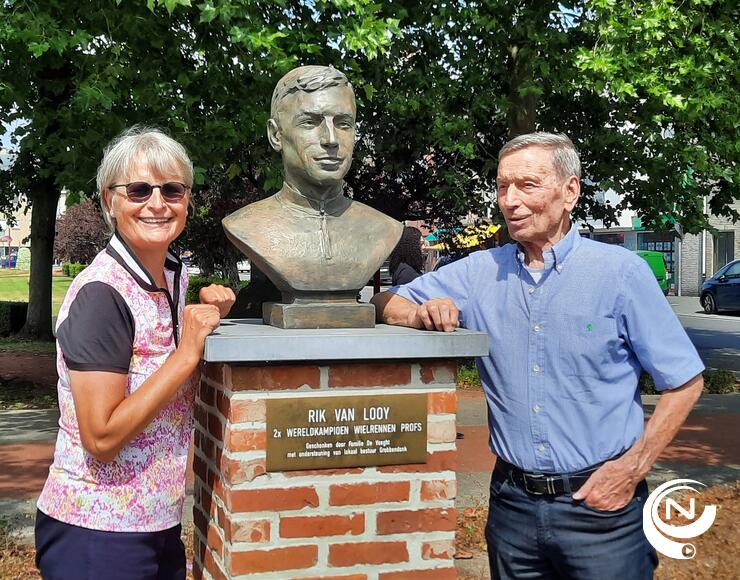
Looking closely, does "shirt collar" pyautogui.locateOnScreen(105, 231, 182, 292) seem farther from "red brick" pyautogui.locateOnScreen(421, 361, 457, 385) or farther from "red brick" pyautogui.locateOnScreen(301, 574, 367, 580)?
"red brick" pyautogui.locateOnScreen(301, 574, 367, 580)

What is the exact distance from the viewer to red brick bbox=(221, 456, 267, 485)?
2879 millimetres

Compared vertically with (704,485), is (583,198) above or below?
above

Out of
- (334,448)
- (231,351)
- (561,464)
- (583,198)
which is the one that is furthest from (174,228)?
(583,198)

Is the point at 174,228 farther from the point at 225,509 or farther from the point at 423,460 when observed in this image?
the point at 423,460

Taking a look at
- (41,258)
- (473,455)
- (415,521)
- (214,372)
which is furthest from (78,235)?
(415,521)

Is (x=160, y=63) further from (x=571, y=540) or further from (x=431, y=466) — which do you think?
(x=571, y=540)

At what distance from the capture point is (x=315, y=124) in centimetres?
342

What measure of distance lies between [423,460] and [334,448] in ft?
1.18

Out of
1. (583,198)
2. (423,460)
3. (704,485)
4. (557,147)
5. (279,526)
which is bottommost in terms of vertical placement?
(704,485)

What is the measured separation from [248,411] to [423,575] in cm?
95

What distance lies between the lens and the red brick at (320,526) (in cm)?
294

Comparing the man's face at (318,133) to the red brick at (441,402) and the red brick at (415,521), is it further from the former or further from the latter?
the red brick at (415,521)

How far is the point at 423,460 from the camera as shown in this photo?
10.1 ft

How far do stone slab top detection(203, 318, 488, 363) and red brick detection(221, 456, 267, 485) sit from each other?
39 cm
